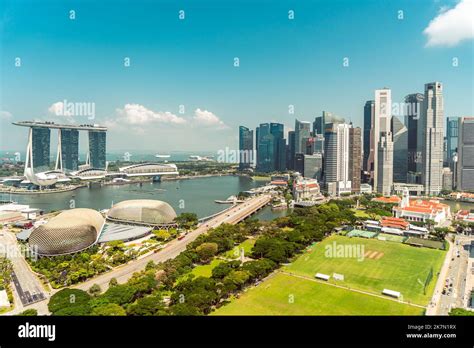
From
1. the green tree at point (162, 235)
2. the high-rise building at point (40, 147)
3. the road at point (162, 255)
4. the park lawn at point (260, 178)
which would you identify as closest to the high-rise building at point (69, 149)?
the high-rise building at point (40, 147)

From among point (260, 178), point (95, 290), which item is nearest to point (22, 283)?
point (95, 290)

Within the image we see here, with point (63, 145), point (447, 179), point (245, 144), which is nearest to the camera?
point (447, 179)

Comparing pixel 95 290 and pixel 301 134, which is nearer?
pixel 95 290

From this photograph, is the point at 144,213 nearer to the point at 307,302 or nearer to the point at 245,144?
the point at 307,302

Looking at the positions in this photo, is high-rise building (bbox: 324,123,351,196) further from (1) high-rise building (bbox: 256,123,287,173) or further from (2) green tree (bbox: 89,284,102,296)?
(2) green tree (bbox: 89,284,102,296)

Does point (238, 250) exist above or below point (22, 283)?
above

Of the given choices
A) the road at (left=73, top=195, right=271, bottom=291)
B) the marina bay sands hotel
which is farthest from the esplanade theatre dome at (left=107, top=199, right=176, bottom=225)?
the marina bay sands hotel
